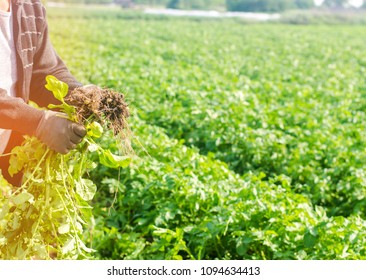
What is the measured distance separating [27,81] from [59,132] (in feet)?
2.21

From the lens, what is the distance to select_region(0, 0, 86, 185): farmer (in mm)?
3115

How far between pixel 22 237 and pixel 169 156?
3.18 metres

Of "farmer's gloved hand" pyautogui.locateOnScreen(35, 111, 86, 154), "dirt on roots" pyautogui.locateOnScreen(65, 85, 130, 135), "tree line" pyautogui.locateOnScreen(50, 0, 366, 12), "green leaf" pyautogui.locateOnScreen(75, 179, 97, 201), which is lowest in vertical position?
"tree line" pyautogui.locateOnScreen(50, 0, 366, 12)

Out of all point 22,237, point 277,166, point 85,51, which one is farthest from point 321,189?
point 85,51

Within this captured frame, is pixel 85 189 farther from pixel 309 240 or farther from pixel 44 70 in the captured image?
pixel 309 240

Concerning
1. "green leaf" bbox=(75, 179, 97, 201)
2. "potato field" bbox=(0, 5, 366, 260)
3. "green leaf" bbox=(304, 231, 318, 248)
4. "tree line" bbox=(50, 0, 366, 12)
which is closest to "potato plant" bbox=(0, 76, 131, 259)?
"green leaf" bbox=(75, 179, 97, 201)

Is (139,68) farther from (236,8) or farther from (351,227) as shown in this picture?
(236,8)

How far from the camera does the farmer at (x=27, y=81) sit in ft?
10.2

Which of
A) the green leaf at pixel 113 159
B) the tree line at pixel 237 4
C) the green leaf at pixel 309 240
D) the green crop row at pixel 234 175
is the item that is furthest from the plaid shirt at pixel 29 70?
the tree line at pixel 237 4

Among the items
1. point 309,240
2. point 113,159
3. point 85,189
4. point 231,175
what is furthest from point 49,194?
point 231,175

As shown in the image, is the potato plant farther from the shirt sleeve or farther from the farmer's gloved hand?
the shirt sleeve

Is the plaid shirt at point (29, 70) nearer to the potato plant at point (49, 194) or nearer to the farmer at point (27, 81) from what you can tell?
the farmer at point (27, 81)

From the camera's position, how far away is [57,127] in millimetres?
3094

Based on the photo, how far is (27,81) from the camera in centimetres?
364
